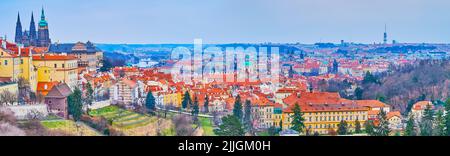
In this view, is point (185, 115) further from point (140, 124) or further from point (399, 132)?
point (399, 132)

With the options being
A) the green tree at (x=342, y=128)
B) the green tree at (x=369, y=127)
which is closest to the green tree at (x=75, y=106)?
the green tree at (x=342, y=128)

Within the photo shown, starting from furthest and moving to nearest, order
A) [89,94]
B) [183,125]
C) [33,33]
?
[33,33] → [89,94] → [183,125]

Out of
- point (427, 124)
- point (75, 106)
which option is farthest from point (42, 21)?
point (427, 124)

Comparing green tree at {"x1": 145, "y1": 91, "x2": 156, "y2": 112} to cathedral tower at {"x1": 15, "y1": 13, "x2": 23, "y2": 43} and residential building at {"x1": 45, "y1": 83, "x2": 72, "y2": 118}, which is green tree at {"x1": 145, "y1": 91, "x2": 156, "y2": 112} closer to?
residential building at {"x1": 45, "y1": 83, "x2": 72, "y2": 118}

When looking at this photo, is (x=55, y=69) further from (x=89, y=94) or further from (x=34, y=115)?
(x=34, y=115)

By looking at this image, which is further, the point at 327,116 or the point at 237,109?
the point at 327,116

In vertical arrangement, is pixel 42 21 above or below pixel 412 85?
above
